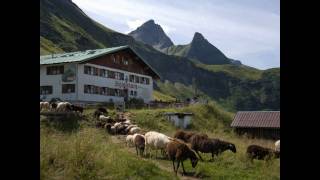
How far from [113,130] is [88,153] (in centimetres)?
1788

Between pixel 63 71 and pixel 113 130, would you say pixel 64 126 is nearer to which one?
pixel 113 130

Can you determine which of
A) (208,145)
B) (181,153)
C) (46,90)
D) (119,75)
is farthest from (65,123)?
(119,75)

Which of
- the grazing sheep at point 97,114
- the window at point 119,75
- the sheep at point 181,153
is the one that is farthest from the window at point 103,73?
the sheep at point 181,153

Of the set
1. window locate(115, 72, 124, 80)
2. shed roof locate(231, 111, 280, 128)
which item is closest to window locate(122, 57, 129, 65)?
window locate(115, 72, 124, 80)

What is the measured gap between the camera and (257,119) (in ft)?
161

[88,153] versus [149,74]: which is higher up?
[149,74]

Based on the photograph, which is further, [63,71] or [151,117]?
[63,71]

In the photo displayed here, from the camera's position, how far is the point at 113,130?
3284 centimetres

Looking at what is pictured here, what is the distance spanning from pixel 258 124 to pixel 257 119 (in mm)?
990

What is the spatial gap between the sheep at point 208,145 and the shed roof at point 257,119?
2179 centimetres

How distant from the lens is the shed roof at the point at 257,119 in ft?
156
